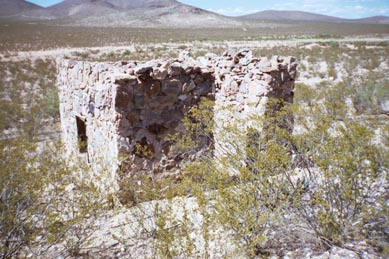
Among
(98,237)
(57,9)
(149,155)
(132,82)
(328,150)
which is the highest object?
(57,9)

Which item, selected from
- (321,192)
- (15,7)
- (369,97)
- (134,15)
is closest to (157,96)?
(321,192)

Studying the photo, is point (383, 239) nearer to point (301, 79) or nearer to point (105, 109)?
point (105, 109)

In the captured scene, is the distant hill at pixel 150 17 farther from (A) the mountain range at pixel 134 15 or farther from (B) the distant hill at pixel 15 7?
(B) the distant hill at pixel 15 7

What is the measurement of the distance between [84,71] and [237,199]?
4.03 metres

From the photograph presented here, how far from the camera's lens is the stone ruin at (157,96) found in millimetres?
5305

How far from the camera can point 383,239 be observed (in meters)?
3.82

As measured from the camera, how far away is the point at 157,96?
5637 mm

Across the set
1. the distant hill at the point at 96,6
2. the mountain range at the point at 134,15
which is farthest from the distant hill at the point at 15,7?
the distant hill at the point at 96,6

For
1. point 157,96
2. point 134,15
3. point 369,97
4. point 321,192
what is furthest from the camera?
point 134,15

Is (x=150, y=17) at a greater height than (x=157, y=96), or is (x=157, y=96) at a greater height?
(x=150, y=17)

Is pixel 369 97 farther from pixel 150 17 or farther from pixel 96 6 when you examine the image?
pixel 96 6

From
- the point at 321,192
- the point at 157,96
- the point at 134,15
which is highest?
the point at 134,15

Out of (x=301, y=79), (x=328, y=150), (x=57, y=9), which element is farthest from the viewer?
(x=57, y=9)

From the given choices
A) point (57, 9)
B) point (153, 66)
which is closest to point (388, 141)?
point (153, 66)
